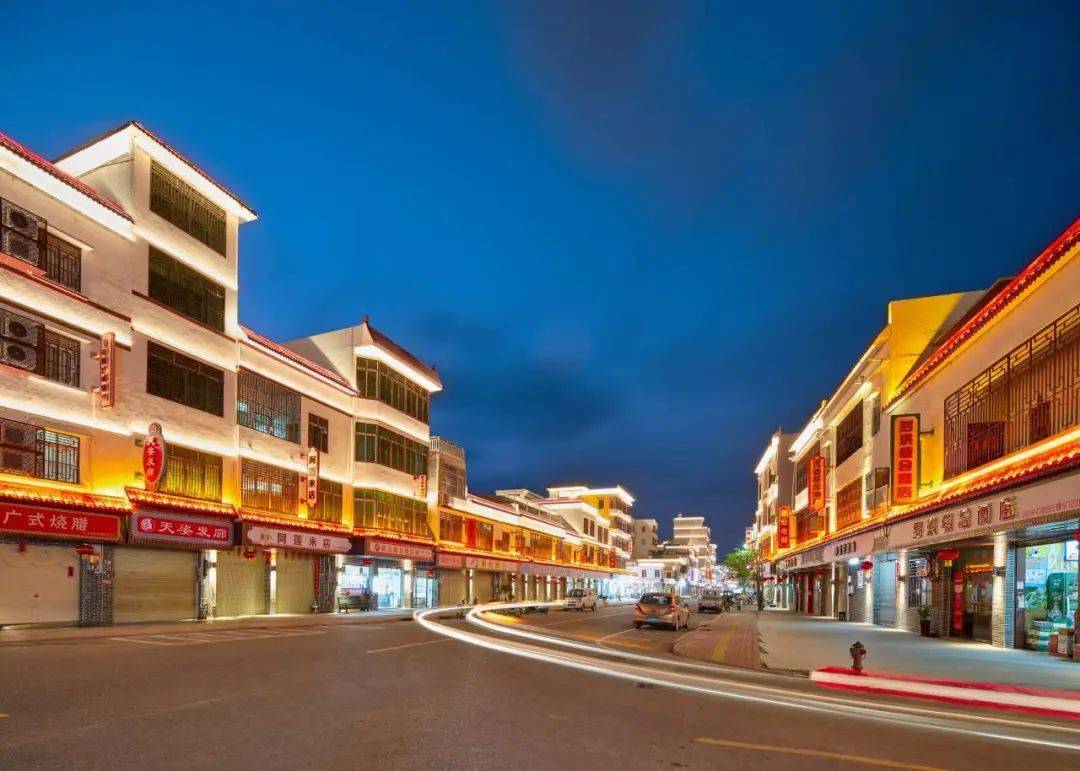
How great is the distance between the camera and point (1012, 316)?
20.7 m

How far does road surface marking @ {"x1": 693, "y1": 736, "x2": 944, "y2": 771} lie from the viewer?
7.90 metres

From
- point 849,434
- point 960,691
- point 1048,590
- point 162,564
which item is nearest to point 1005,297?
point 1048,590

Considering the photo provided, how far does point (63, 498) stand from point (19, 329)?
5.38m

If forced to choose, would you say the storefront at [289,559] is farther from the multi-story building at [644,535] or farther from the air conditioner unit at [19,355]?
the multi-story building at [644,535]

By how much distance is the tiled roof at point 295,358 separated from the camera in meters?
37.5

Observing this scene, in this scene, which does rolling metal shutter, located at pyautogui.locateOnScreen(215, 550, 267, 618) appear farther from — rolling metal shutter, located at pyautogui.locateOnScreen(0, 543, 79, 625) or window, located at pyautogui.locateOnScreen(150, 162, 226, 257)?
window, located at pyautogui.locateOnScreen(150, 162, 226, 257)

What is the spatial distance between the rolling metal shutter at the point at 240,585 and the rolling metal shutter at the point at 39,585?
7878mm

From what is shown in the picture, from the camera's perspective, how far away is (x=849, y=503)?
4003 cm

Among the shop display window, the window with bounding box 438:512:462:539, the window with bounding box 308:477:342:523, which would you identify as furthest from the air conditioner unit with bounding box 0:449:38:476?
the window with bounding box 438:512:462:539

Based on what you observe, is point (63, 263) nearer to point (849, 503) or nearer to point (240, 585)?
point (240, 585)

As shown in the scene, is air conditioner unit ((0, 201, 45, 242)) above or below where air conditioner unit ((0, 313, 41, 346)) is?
above

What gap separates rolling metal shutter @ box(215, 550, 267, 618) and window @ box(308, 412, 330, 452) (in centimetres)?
694

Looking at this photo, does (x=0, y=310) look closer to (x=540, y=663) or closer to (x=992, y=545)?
(x=540, y=663)

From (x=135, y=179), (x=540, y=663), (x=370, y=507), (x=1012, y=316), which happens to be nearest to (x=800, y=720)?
(x=540, y=663)
